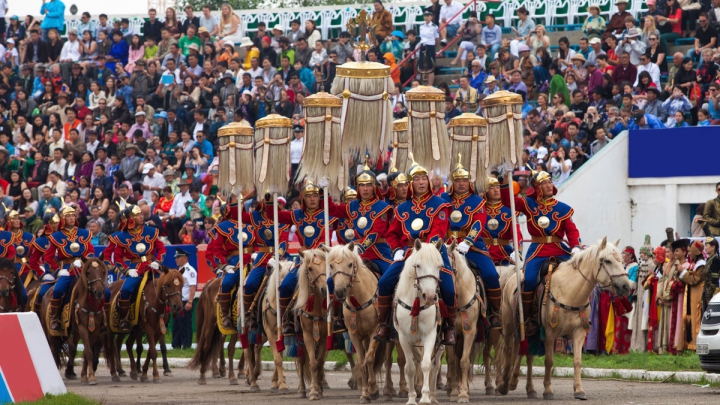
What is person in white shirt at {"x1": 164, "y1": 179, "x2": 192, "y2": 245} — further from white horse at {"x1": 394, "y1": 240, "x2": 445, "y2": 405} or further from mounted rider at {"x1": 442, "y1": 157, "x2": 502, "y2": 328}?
white horse at {"x1": 394, "y1": 240, "x2": 445, "y2": 405}

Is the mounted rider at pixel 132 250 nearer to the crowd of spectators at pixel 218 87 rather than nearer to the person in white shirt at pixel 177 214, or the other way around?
the crowd of spectators at pixel 218 87

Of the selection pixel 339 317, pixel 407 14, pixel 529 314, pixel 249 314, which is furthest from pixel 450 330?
pixel 407 14

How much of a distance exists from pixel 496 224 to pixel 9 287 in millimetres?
7536

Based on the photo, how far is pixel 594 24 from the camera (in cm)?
2798

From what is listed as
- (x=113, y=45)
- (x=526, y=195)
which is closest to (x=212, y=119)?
(x=113, y=45)

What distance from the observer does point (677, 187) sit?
2392 cm

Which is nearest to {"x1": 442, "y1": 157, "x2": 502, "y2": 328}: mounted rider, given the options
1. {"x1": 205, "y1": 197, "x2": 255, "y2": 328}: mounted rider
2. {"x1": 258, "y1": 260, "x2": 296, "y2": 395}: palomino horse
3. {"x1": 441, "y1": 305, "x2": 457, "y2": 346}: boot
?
{"x1": 441, "y1": 305, "x2": 457, "y2": 346}: boot

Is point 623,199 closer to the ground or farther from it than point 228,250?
farther from it

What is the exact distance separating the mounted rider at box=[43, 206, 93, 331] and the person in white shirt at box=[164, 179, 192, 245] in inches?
Result: 269

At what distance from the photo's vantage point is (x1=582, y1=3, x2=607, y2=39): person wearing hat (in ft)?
91.6

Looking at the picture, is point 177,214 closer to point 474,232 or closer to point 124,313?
point 124,313

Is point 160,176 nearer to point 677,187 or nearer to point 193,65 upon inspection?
point 193,65

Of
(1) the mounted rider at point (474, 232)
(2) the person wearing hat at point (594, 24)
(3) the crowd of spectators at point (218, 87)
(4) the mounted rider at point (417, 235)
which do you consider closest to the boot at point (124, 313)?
(3) the crowd of spectators at point (218, 87)

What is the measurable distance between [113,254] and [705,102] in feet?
37.6
